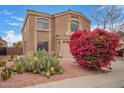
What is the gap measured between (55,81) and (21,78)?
1.42m

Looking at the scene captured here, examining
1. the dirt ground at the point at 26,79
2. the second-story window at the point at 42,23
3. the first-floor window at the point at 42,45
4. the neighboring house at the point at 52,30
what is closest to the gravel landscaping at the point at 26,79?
the dirt ground at the point at 26,79

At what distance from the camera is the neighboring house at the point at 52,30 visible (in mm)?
16875

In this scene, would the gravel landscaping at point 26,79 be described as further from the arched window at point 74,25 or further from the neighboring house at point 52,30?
the arched window at point 74,25

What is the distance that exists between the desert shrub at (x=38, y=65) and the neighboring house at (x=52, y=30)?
28.9 ft

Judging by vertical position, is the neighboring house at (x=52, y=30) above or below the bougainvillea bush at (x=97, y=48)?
above

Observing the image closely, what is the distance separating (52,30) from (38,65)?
11.0 meters

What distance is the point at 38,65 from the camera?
7480 mm

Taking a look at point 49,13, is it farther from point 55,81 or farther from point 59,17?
point 55,81

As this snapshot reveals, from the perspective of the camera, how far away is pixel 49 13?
701 inches

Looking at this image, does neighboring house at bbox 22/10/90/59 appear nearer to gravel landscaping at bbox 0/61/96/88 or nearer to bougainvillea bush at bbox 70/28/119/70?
bougainvillea bush at bbox 70/28/119/70

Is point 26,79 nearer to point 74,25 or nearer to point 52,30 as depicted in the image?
point 52,30

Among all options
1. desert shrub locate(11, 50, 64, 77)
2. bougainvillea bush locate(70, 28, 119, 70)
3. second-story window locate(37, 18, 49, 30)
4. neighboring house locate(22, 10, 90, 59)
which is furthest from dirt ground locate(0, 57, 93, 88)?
second-story window locate(37, 18, 49, 30)

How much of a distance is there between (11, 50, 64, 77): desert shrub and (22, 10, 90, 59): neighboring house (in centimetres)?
880

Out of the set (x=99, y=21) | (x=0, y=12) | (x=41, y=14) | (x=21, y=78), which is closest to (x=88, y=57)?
(x=21, y=78)
